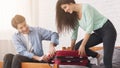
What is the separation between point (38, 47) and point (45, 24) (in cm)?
130

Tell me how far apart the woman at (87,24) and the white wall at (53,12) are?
3.30 feet

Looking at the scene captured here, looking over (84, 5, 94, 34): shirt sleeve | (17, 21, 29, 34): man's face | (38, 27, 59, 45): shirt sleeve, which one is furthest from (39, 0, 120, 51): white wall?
(84, 5, 94, 34): shirt sleeve

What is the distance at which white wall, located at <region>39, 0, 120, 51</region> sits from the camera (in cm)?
320

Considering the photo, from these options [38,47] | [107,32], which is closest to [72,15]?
[107,32]

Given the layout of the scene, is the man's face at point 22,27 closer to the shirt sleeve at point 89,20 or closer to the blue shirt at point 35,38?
the blue shirt at point 35,38

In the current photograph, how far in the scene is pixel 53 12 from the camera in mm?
3709

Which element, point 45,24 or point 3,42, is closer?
point 3,42

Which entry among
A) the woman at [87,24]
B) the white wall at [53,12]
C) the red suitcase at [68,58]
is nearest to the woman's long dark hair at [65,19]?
the woman at [87,24]

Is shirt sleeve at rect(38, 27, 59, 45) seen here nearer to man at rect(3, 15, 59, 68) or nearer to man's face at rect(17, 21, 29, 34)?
man at rect(3, 15, 59, 68)

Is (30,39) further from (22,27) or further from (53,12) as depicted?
(53,12)

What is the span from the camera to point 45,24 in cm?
374

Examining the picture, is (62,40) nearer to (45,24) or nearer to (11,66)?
(45,24)

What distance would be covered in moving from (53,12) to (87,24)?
1.66 m

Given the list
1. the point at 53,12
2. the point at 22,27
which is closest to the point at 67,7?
the point at 22,27
